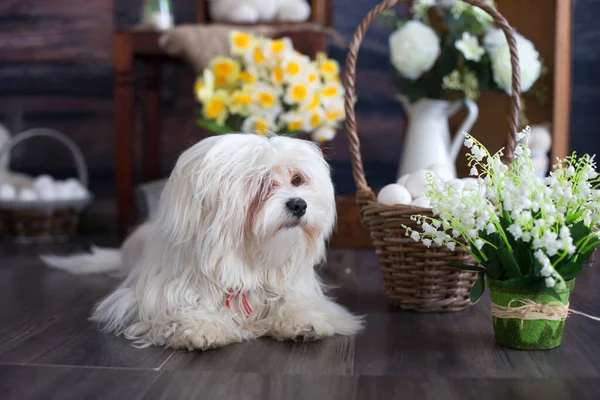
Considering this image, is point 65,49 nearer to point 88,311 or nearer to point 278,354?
point 88,311

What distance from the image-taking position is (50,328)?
172 cm

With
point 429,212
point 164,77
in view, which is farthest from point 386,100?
point 429,212

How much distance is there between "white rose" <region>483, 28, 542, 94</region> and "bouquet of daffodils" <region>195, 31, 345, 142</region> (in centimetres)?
56

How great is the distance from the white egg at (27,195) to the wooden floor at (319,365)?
1438mm

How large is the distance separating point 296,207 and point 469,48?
1306 millimetres

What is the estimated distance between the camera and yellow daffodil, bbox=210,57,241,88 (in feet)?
8.11

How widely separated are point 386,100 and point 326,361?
7.89 feet

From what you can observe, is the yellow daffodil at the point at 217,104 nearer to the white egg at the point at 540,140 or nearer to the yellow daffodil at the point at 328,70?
the yellow daffodil at the point at 328,70

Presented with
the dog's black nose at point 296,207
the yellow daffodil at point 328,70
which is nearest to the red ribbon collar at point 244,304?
the dog's black nose at point 296,207

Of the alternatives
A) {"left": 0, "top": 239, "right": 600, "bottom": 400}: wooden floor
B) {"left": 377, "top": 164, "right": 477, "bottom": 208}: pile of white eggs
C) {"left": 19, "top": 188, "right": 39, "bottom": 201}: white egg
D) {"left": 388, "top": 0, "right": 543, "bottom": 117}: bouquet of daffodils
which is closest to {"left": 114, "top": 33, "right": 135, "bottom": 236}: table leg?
{"left": 19, "top": 188, "right": 39, "bottom": 201}: white egg

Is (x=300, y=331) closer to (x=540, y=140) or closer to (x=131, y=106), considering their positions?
(x=540, y=140)

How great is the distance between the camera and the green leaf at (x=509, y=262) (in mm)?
1425

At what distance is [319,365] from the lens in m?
1.41

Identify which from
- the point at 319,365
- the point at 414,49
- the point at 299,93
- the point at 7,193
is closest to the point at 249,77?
the point at 299,93
